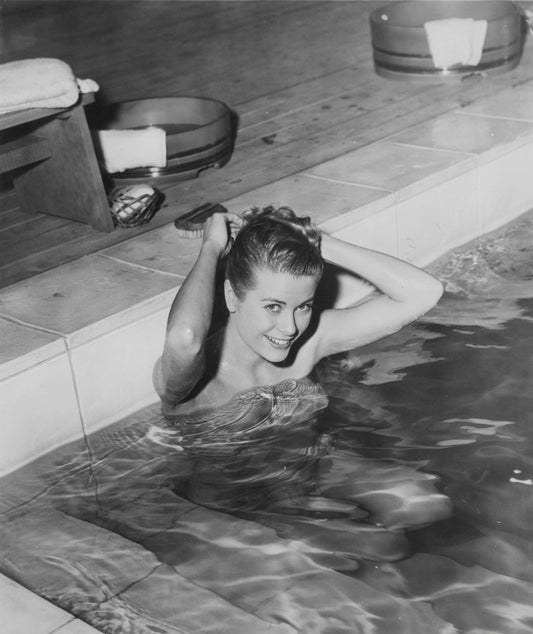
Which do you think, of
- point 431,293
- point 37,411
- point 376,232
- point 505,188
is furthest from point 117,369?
point 505,188

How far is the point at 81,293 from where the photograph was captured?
11.1 ft

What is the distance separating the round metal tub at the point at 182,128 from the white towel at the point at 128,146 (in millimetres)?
66

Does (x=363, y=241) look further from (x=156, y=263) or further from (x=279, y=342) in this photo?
(x=279, y=342)

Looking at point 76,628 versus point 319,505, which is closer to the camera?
point 76,628

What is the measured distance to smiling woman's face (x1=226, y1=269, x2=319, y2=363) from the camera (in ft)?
9.18

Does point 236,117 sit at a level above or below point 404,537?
above

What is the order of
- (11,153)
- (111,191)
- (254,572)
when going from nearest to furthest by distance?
(254,572)
(11,153)
(111,191)

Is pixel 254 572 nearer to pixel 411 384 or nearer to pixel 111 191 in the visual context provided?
pixel 411 384

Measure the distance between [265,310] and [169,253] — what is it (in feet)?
3.06

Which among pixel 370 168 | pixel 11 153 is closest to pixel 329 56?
pixel 370 168

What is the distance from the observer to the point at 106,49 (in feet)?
23.2

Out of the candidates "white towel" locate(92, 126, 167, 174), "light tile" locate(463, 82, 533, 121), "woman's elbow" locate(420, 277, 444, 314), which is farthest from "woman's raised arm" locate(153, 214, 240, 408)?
"light tile" locate(463, 82, 533, 121)

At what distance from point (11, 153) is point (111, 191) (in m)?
0.52

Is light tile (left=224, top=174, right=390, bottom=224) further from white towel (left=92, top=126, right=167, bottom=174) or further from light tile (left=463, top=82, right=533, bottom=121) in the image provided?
light tile (left=463, top=82, right=533, bottom=121)
